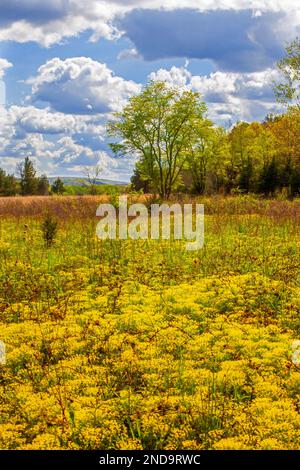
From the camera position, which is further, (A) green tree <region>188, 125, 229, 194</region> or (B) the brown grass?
(A) green tree <region>188, 125, 229, 194</region>

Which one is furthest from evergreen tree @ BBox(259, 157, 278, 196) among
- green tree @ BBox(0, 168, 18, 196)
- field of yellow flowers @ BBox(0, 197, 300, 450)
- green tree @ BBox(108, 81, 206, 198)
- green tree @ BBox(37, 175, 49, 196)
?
green tree @ BBox(37, 175, 49, 196)

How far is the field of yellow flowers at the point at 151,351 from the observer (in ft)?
14.2

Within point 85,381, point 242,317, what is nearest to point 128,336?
point 85,381

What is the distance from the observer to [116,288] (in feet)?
30.0

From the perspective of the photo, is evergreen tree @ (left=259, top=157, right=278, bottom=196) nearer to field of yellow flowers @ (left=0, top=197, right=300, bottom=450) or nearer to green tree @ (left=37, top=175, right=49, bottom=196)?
field of yellow flowers @ (left=0, top=197, right=300, bottom=450)

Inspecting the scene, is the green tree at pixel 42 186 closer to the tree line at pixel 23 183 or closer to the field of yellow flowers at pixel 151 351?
the tree line at pixel 23 183

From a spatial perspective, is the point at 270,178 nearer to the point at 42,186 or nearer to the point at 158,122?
the point at 158,122

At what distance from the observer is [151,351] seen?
5863 millimetres

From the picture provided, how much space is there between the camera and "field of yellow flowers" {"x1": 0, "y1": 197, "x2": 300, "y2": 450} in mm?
4332

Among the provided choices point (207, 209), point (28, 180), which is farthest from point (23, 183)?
point (207, 209)

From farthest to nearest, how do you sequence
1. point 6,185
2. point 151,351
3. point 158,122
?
point 6,185, point 158,122, point 151,351

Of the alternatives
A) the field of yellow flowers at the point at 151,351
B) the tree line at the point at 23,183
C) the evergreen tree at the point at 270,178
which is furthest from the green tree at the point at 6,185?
the field of yellow flowers at the point at 151,351

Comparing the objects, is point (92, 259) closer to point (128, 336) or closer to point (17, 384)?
point (128, 336)
